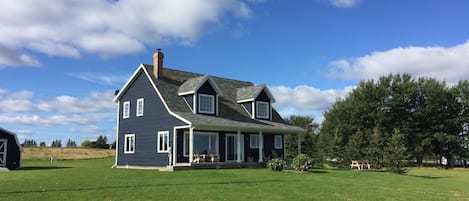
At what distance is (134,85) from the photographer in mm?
30734

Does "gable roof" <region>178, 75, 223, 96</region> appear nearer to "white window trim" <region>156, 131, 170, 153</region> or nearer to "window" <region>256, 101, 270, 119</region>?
"white window trim" <region>156, 131, 170, 153</region>

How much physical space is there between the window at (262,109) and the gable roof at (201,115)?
65 centimetres

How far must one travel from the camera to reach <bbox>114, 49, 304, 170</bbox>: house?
26.8 m

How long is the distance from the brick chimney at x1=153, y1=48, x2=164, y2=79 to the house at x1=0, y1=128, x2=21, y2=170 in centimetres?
1087

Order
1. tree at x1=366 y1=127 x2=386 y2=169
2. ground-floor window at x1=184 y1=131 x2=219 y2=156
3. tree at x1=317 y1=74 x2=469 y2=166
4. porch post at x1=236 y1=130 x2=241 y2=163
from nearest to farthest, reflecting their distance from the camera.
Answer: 1. ground-floor window at x1=184 y1=131 x2=219 y2=156
2. porch post at x1=236 y1=130 x2=241 y2=163
3. tree at x1=366 y1=127 x2=386 y2=169
4. tree at x1=317 y1=74 x2=469 y2=166

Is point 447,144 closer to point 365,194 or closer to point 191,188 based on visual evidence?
point 365,194

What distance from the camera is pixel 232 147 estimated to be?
2998cm

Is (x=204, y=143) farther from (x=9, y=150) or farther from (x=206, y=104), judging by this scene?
(x=9, y=150)

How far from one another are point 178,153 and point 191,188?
12.6 meters

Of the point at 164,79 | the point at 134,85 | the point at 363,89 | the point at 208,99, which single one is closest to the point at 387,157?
the point at 208,99

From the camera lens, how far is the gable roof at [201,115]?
26.6 m

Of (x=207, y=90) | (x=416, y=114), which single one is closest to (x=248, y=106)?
(x=207, y=90)

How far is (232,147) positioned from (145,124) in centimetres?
629

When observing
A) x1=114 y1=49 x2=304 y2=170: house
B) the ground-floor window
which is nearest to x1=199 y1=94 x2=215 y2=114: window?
x1=114 y1=49 x2=304 y2=170: house
